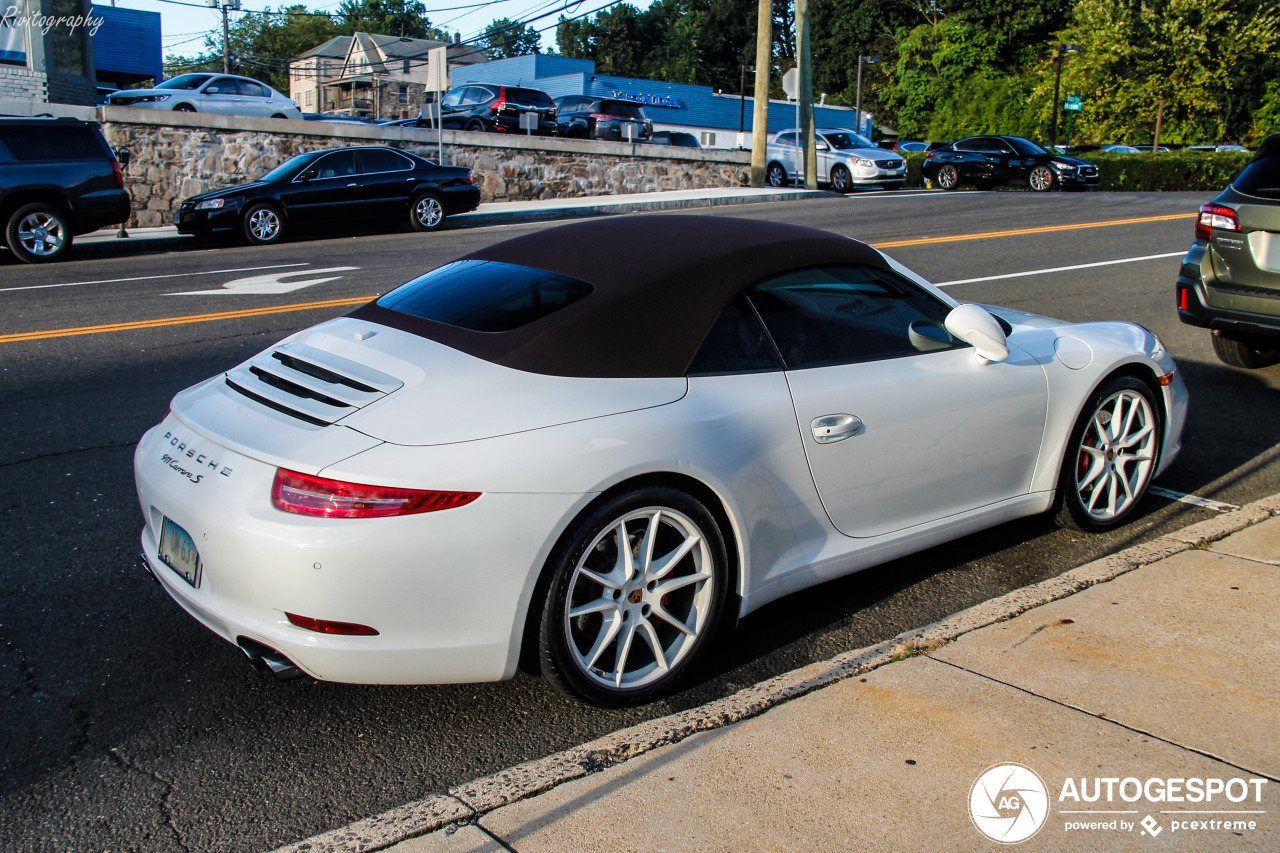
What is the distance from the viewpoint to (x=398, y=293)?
409cm

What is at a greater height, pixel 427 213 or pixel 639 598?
pixel 427 213

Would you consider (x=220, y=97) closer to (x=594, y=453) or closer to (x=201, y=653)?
(x=201, y=653)

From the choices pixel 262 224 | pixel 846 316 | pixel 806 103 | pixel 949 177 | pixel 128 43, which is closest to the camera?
pixel 846 316

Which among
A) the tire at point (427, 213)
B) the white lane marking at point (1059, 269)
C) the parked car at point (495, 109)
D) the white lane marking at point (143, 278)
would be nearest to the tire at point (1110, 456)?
the white lane marking at point (1059, 269)

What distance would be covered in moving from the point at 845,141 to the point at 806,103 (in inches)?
149

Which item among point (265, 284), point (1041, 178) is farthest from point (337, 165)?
point (1041, 178)

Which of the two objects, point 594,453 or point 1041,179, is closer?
point 594,453

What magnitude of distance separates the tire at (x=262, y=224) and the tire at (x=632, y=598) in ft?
49.4

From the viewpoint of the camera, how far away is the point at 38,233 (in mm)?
14430

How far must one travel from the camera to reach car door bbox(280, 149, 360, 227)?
56.5 feet

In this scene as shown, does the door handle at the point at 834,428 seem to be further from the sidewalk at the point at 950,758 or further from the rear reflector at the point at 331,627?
the rear reflector at the point at 331,627

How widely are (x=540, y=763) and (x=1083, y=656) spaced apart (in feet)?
6.02

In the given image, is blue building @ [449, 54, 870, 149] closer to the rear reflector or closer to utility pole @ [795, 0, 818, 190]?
utility pole @ [795, 0, 818, 190]

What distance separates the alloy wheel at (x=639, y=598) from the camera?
3.18 metres
